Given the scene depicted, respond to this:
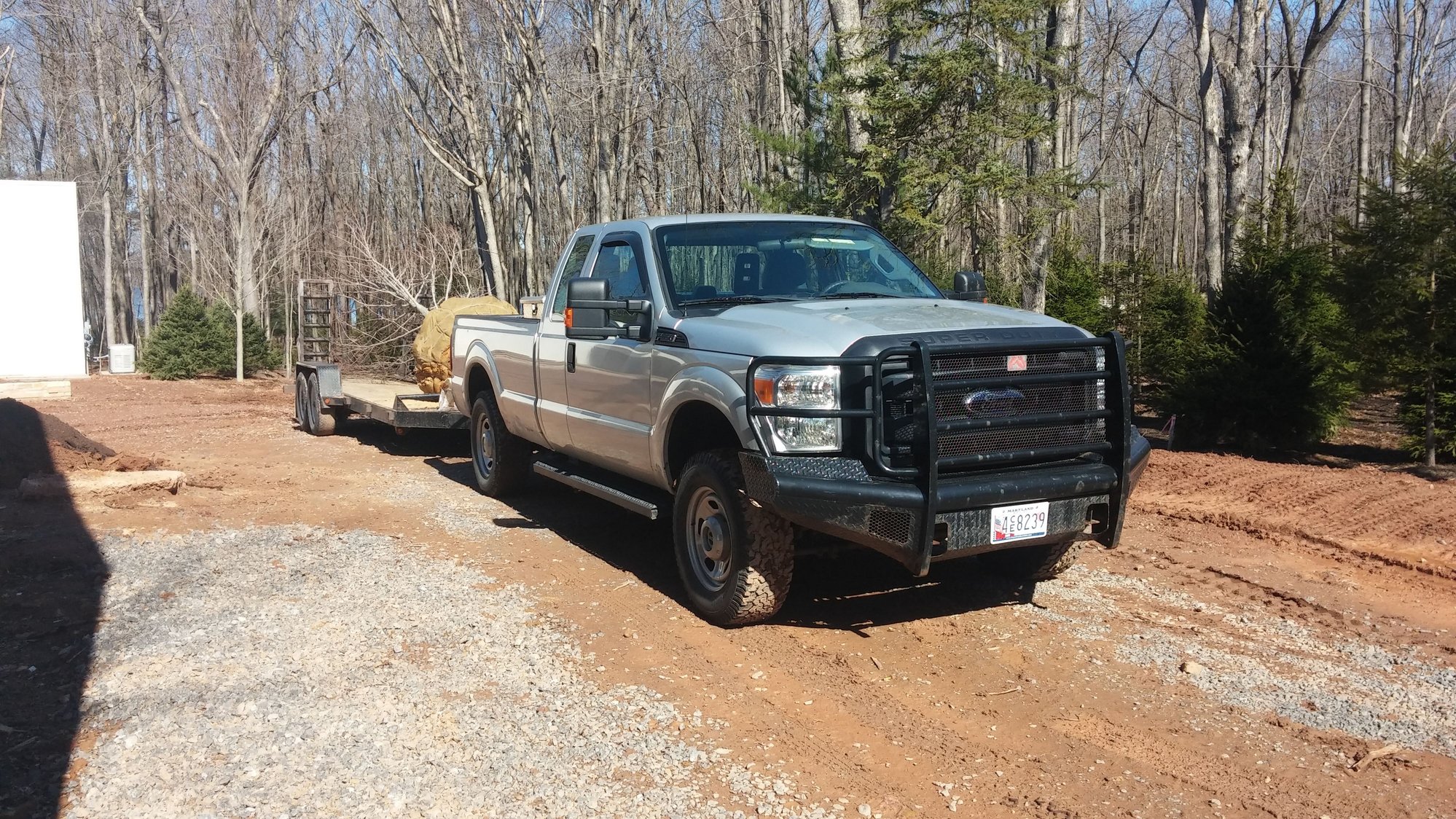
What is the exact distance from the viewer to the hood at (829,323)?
5145 millimetres

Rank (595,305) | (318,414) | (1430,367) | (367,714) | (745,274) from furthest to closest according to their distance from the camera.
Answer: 1. (318,414)
2. (1430,367)
3. (745,274)
4. (595,305)
5. (367,714)

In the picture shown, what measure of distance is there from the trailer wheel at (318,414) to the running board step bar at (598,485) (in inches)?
252

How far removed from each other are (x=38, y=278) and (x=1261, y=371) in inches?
909

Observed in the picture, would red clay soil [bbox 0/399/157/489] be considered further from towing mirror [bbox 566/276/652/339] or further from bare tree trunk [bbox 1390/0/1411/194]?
bare tree trunk [bbox 1390/0/1411/194]

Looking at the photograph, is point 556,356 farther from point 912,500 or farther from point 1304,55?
point 1304,55

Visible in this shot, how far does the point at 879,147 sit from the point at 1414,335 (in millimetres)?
5481

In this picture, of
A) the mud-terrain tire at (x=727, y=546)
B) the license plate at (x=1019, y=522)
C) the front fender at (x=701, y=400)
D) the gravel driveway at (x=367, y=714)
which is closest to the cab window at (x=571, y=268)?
the front fender at (x=701, y=400)

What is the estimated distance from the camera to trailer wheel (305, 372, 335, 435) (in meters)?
13.2

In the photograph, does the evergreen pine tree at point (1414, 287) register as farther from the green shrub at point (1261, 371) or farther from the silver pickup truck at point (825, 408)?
the silver pickup truck at point (825, 408)

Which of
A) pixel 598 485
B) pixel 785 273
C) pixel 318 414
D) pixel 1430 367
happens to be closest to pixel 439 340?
pixel 318 414

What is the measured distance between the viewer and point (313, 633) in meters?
5.55

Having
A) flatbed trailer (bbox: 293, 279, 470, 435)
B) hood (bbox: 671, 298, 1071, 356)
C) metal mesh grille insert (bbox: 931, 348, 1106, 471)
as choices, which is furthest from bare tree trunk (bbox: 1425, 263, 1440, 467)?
flatbed trailer (bbox: 293, 279, 470, 435)

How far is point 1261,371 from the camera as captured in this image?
12148 mm

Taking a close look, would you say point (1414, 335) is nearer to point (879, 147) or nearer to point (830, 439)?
point (879, 147)
